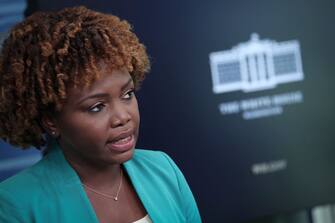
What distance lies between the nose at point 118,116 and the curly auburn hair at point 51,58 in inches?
3.5

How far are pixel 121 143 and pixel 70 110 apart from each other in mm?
140

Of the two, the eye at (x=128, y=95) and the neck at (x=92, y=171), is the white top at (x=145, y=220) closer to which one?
the neck at (x=92, y=171)

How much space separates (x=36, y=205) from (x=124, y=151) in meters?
0.24

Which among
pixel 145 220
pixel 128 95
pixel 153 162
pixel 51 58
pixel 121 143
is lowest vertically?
pixel 145 220

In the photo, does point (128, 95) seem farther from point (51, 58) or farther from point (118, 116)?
point (51, 58)

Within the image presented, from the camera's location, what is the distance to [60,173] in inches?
63.1

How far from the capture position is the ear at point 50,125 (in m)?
1.60

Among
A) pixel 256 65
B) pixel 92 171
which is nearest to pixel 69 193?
pixel 92 171

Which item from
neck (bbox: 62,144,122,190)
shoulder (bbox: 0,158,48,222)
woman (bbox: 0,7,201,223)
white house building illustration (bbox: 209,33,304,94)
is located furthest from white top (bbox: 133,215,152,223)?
white house building illustration (bbox: 209,33,304,94)

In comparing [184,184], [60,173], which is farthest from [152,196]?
[60,173]

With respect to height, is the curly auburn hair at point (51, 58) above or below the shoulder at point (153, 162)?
above

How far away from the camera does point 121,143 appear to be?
155 cm

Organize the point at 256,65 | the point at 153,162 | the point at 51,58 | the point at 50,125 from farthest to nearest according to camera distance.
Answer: the point at 256,65
the point at 153,162
the point at 50,125
the point at 51,58

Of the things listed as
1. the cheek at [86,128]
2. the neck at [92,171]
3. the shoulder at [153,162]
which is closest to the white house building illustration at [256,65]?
A: the shoulder at [153,162]
